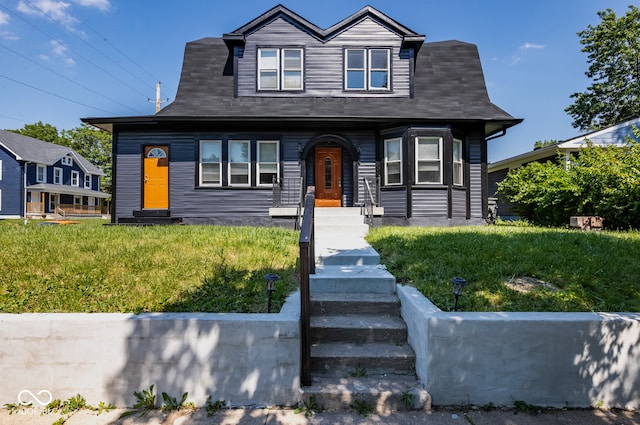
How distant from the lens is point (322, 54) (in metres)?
11.9

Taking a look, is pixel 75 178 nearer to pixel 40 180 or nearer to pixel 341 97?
pixel 40 180

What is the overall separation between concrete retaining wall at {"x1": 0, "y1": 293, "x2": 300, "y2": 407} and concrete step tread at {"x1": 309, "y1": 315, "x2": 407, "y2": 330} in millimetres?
666

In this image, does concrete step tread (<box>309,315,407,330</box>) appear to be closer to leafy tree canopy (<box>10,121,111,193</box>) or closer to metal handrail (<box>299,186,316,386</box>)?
metal handrail (<box>299,186,316,386</box>)

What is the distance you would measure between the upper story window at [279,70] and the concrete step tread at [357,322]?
390 inches

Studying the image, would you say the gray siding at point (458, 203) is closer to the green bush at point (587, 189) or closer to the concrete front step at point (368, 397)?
the green bush at point (587, 189)

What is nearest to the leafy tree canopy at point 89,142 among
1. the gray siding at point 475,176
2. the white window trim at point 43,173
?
the white window trim at point 43,173

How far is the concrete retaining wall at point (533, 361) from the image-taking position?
9.41 feet

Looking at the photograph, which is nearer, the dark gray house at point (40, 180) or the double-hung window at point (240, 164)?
the double-hung window at point (240, 164)

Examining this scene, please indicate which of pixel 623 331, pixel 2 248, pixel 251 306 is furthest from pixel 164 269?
pixel 623 331

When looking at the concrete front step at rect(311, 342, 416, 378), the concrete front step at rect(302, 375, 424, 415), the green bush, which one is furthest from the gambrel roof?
the concrete front step at rect(302, 375, 424, 415)

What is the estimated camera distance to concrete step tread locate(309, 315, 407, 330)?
3451 mm

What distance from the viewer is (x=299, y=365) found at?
2908 mm

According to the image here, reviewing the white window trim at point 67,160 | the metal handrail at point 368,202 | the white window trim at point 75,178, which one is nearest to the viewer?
the metal handrail at point 368,202

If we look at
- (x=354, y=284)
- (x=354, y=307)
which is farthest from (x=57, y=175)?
(x=354, y=307)
